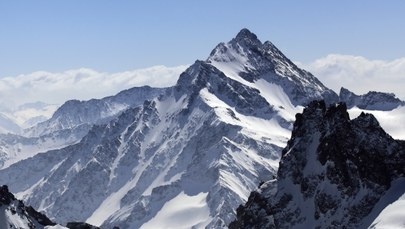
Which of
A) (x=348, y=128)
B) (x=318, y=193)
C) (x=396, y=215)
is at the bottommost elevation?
(x=396, y=215)

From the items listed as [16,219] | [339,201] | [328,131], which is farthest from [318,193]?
[16,219]

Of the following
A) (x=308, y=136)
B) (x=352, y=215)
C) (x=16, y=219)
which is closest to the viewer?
(x=352, y=215)

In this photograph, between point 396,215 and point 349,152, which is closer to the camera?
point 396,215

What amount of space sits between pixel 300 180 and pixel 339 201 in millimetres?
16360

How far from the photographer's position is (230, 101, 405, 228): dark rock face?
159 meters

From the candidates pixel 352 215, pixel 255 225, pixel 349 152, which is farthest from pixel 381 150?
pixel 255 225

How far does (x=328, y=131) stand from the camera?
172250 mm

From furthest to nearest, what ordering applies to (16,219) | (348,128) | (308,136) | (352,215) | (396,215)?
(16,219), (308,136), (348,128), (352,215), (396,215)

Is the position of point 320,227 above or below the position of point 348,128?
below

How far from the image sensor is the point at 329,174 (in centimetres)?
16450

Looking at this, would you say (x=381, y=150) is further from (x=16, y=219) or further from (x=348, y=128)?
(x=16, y=219)

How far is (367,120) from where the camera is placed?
166000 mm

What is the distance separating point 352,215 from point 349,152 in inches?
623

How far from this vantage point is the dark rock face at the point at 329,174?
158625 millimetres
